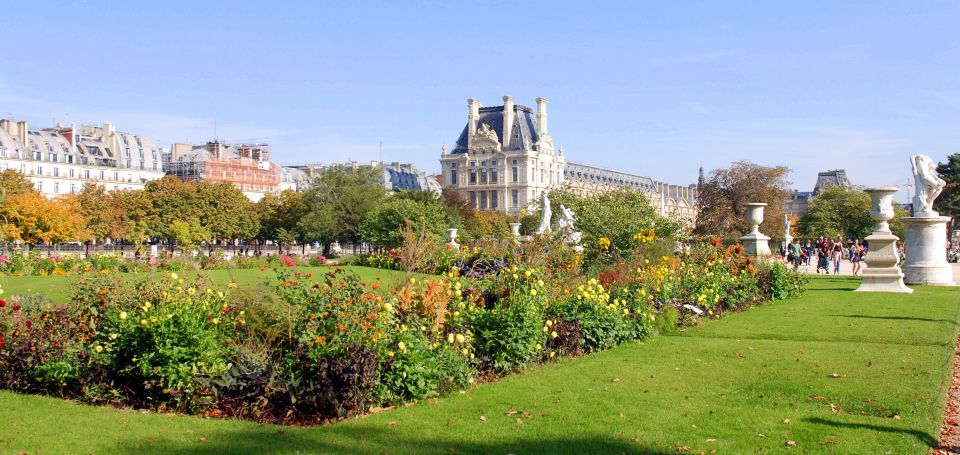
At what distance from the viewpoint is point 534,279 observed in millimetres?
9688

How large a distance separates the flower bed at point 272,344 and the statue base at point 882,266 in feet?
38.1

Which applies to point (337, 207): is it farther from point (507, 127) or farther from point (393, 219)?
point (507, 127)

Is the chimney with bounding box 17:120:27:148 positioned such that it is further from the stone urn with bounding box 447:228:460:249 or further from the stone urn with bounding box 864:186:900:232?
the stone urn with bounding box 864:186:900:232

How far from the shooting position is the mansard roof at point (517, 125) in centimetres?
10238

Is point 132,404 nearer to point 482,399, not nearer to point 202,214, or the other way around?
point 482,399

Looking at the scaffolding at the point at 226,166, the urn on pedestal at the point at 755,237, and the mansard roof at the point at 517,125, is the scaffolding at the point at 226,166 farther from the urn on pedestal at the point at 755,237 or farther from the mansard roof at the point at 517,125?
the urn on pedestal at the point at 755,237

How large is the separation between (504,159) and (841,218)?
143 feet

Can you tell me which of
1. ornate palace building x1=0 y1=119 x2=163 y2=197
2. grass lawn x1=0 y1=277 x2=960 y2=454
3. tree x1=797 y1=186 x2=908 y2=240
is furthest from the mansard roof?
grass lawn x1=0 y1=277 x2=960 y2=454

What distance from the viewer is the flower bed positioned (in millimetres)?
6688

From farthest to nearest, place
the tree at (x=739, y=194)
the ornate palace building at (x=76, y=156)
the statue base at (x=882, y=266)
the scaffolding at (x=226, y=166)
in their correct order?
the scaffolding at (x=226, y=166), the ornate palace building at (x=76, y=156), the tree at (x=739, y=194), the statue base at (x=882, y=266)

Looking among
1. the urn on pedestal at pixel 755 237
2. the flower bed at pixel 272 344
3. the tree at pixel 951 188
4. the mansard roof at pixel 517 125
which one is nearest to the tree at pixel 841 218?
the tree at pixel 951 188

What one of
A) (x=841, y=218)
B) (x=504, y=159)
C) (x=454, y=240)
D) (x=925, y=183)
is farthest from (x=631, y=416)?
(x=504, y=159)

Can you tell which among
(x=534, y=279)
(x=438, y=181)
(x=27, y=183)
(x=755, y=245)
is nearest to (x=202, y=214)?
(x=27, y=183)

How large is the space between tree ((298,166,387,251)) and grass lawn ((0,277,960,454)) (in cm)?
4184
